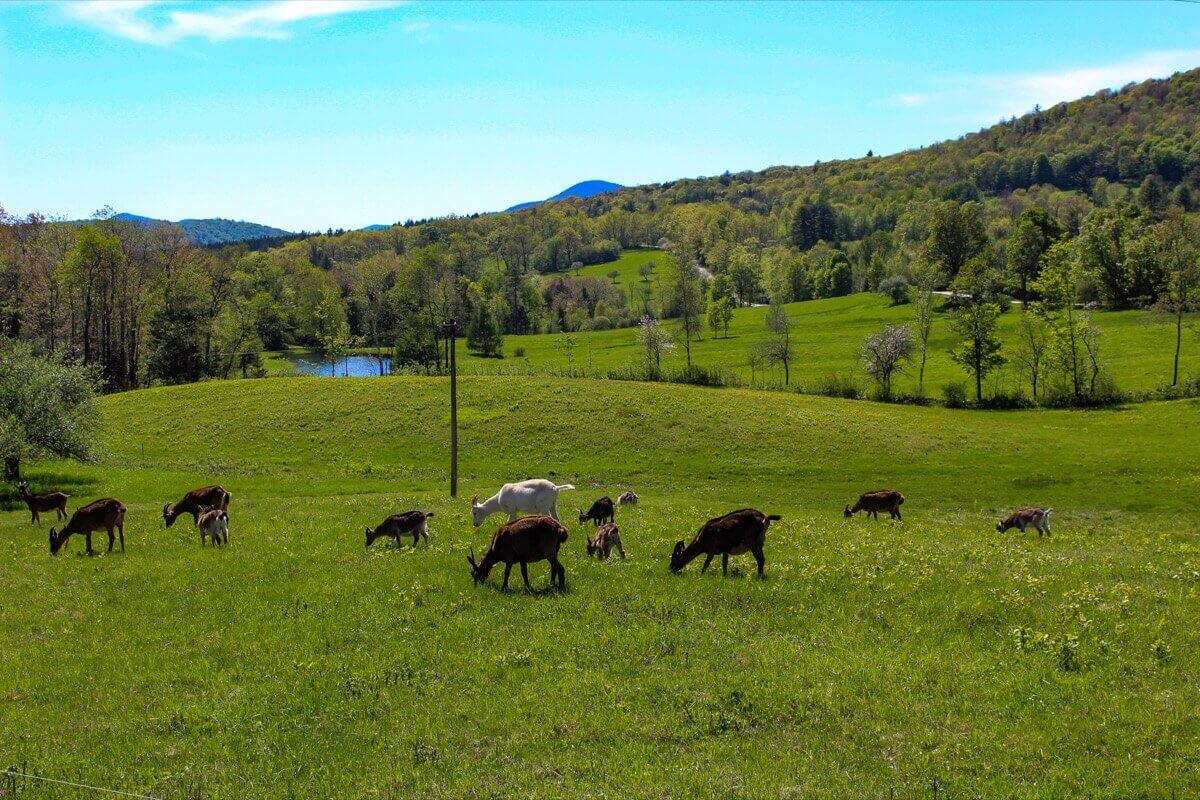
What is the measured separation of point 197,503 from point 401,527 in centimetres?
1129

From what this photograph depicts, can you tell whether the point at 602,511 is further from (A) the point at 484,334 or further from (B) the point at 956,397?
(A) the point at 484,334

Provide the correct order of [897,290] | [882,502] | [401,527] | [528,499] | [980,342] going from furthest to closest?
[897,290]
[980,342]
[882,502]
[528,499]
[401,527]

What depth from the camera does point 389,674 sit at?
1324cm

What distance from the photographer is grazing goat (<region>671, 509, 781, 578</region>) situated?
18156 mm

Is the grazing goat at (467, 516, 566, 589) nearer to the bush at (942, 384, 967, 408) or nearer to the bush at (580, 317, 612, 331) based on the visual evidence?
the bush at (942, 384, 967, 408)

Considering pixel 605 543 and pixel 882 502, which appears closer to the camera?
pixel 605 543

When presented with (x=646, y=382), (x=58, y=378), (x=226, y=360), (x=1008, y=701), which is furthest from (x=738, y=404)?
(x=226, y=360)

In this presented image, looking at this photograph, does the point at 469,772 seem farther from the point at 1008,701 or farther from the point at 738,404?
the point at 738,404

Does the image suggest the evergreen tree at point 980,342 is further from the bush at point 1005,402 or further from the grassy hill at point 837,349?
the bush at point 1005,402

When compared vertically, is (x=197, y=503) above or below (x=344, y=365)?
below

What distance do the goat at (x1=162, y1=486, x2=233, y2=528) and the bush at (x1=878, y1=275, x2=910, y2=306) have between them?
148 meters

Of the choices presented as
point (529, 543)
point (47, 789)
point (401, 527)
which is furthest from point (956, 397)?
point (47, 789)

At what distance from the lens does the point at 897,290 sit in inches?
6230

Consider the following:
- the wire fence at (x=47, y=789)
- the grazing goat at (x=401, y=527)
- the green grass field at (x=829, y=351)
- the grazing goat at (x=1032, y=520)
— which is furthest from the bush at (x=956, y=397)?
the wire fence at (x=47, y=789)
